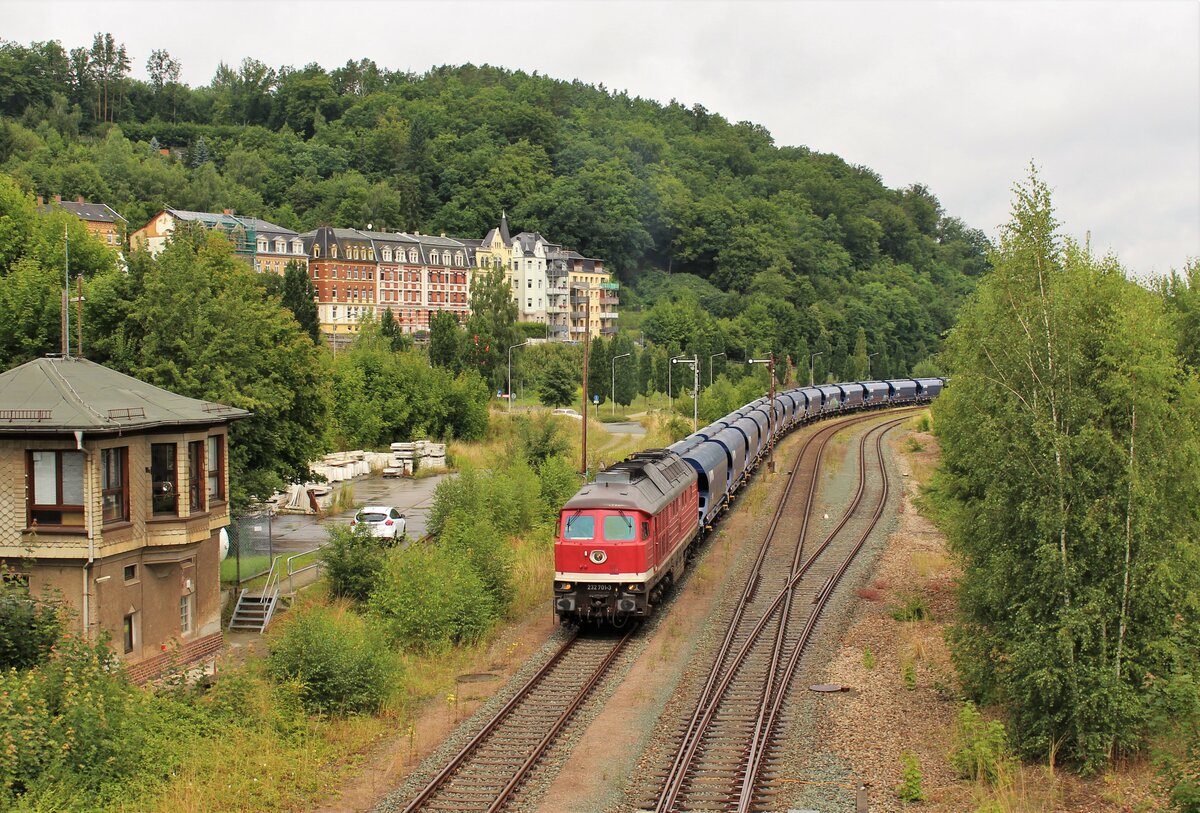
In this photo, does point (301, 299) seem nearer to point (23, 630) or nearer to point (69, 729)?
→ point (23, 630)

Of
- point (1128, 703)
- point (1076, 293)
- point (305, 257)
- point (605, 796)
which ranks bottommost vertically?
point (605, 796)

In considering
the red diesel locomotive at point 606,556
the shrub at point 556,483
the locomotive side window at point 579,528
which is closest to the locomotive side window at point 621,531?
the red diesel locomotive at point 606,556

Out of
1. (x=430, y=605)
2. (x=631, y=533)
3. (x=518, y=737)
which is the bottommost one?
(x=518, y=737)

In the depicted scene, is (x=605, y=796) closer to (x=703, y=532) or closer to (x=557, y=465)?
(x=703, y=532)

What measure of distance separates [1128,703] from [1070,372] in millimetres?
4735

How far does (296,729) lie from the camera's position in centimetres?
1728

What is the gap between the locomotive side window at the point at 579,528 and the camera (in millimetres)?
23344

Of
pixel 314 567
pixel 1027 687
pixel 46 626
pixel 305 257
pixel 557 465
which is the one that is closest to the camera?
pixel 1027 687

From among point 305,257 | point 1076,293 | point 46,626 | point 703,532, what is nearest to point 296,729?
point 46,626

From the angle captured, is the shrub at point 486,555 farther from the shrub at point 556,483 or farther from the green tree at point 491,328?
the green tree at point 491,328

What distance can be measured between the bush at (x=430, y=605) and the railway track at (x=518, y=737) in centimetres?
218

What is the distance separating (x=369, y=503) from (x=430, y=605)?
21029 mm

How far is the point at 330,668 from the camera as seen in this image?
18547 millimetres

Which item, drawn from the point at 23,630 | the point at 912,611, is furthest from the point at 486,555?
the point at 23,630
